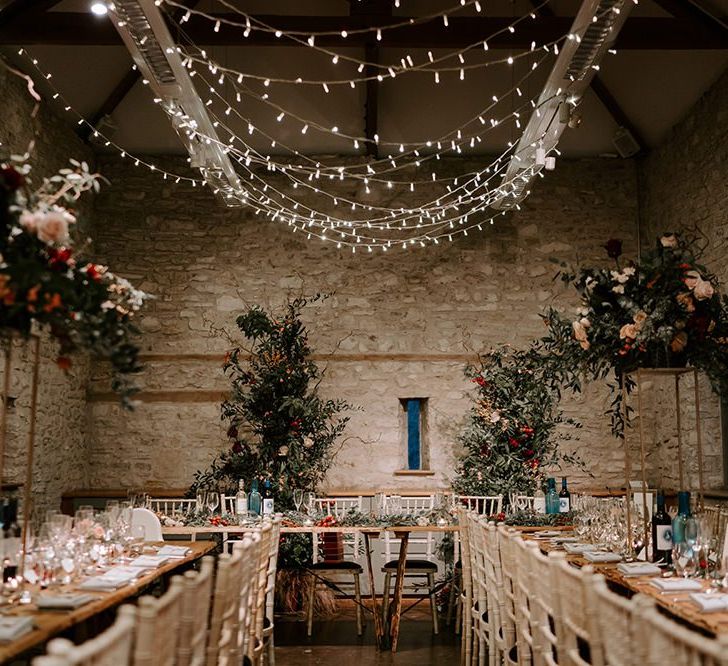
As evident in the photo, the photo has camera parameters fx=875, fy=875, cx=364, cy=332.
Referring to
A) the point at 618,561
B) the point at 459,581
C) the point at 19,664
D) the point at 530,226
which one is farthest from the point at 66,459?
the point at 618,561

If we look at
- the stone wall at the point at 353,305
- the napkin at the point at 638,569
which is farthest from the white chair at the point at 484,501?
the napkin at the point at 638,569

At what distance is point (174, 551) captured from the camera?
14.7 feet

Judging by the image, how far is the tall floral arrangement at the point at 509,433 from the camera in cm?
806

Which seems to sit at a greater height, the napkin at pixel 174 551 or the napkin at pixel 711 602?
the napkin at pixel 711 602

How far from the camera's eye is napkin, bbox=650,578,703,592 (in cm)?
326

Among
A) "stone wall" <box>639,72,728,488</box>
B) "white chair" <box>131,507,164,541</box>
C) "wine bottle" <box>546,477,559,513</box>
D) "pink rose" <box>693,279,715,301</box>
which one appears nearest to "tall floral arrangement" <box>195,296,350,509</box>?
"white chair" <box>131,507,164,541</box>

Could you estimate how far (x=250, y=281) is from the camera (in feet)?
30.9

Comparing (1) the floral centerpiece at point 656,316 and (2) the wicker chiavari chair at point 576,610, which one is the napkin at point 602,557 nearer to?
(1) the floral centerpiece at point 656,316

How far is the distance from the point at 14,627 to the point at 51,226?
1.22m

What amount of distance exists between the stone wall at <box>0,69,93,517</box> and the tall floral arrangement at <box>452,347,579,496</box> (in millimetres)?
3827

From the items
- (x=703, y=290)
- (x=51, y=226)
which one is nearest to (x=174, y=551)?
(x=51, y=226)

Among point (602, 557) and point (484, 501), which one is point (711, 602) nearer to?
point (602, 557)

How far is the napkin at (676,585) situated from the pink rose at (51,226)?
2.51m

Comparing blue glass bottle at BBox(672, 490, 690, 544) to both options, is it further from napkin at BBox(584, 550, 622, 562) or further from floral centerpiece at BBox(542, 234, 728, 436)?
floral centerpiece at BBox(542, 234, 728, 436)
